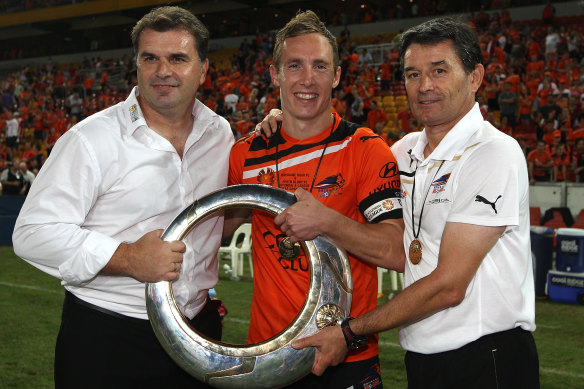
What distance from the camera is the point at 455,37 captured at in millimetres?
2336

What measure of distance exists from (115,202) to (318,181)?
2.61 ft

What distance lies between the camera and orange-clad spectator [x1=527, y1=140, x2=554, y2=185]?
36.3ft

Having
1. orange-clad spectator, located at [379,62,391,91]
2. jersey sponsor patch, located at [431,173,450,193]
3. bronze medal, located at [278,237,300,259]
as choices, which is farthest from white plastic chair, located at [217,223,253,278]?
orange-clad spectator, located at [379,62,391,91]

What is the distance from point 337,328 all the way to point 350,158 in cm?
72

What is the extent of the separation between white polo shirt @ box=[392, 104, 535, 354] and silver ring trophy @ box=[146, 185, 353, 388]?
31 centimetres

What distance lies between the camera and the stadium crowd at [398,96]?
12.0 meters

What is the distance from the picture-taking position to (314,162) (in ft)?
8.62

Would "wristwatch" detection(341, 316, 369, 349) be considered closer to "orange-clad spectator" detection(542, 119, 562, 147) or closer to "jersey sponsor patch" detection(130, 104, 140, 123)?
"jersey sponsor patch" detection(130, 104, 140, 123)

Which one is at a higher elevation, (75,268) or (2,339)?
(75,268)

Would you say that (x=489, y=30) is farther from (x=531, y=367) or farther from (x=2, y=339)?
(x=531, y=367)

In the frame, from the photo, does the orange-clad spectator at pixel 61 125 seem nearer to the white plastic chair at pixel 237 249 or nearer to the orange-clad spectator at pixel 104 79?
the orange-clad spectator at pixel 104 79

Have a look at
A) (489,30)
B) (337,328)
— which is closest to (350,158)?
(337,328)

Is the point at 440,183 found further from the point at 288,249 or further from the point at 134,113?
the point at 134,113

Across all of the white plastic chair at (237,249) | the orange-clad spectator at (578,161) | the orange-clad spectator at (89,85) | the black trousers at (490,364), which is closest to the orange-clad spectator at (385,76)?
the orange-clad spectator at (578,161)
